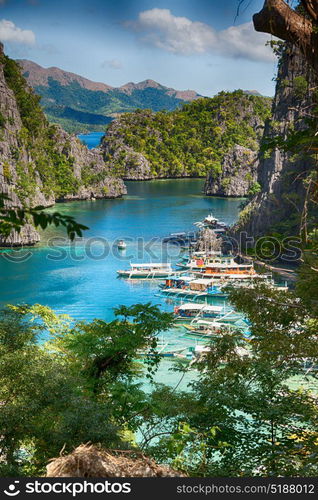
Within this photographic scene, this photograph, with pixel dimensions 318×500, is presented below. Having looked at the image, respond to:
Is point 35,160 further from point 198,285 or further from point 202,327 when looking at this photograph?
point 202,327

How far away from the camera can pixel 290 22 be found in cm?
204

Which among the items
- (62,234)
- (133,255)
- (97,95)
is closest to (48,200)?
(62,234)

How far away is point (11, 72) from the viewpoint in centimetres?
3981

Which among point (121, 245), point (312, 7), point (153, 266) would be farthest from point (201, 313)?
point (312, 7)

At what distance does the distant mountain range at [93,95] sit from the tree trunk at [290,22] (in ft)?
409

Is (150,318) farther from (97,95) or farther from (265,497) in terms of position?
(97,95)

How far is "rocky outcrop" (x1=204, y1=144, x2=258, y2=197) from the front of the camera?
45.2 metres

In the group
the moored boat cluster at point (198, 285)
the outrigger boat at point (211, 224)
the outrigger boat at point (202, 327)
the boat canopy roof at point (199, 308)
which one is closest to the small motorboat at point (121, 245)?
the moored boat cluster at point (198, 285)

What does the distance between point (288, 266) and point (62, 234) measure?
14.3m

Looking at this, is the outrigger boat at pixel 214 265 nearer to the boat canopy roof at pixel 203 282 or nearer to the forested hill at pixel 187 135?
the boat canopy roof at pixel 203 282

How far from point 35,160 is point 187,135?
112 feet

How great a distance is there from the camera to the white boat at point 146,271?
22.5 metres

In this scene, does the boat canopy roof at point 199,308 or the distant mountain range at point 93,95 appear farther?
the distant mountain range at point 93,95

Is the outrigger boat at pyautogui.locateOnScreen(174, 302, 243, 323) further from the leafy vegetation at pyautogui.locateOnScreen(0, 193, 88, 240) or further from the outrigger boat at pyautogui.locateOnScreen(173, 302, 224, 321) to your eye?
the leafy vegetation at pyautogui.locateOnScreen(0, 193, 88, 240)
